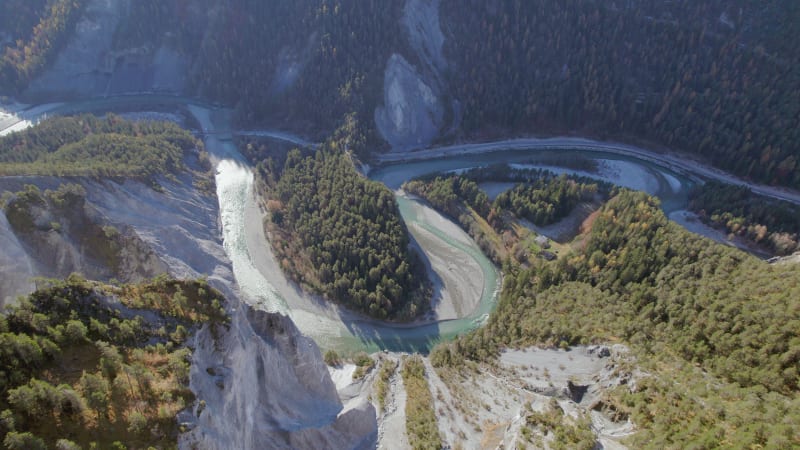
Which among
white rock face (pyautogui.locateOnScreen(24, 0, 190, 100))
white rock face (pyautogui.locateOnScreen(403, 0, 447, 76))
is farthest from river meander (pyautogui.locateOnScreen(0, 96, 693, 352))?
white rock face (pyautogui.locateOnScreen(403, 0, 447, 76))

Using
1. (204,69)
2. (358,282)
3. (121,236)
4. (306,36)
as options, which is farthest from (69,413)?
(204,69)

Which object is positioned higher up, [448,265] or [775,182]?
[775,182]

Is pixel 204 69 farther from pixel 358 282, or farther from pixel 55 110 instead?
pixel 358 282

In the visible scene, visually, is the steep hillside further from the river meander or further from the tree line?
the tree line

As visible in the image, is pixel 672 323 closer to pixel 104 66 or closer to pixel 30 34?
pixel 104 66

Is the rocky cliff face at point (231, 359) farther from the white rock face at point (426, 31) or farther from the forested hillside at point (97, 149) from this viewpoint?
the white rock face at point (426, 31)

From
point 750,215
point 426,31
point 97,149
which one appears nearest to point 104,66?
point 97,149
